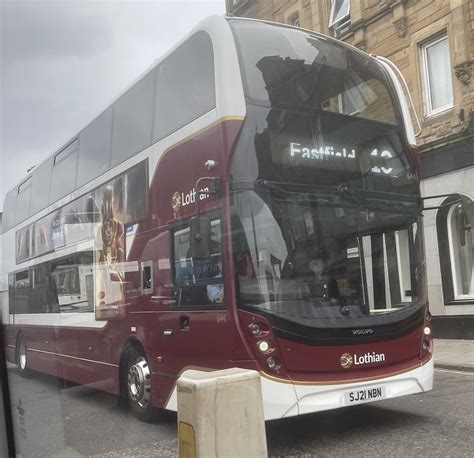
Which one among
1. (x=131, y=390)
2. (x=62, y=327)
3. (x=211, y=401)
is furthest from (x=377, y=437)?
(x=62, y=327)

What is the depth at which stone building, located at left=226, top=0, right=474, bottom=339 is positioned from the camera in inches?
491

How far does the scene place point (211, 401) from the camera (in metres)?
3.67

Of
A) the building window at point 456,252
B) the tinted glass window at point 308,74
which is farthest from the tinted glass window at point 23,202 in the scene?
the building window at point 456,252

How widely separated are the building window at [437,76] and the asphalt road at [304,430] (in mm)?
7830

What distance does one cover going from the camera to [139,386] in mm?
6305

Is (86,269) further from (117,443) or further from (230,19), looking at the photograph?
(230,19)

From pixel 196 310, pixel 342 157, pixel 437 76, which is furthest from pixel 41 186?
pixel 437 76

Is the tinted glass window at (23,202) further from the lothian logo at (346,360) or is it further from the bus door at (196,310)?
the lothian logo at (346,360)

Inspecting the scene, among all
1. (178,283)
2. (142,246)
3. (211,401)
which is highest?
(142,246)

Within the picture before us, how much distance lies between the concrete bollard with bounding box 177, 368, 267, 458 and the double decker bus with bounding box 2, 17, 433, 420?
0.96 meters

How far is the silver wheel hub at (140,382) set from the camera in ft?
20.2

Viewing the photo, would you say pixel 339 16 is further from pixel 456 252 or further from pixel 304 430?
pixel 304 430

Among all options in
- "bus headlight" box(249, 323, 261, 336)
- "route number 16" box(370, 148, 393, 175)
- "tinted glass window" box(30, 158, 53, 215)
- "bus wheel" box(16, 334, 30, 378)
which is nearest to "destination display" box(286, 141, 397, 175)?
"route number 16" box(370, 148, 393, 175)

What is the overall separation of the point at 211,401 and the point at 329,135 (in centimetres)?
298
